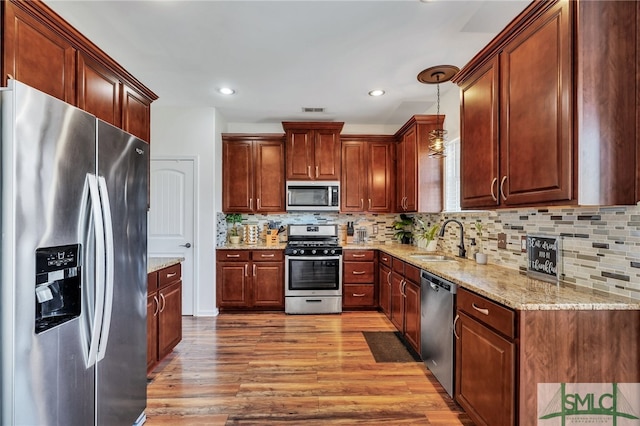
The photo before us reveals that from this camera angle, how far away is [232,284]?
416 centimetres

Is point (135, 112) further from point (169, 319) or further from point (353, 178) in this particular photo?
point (353, 178)

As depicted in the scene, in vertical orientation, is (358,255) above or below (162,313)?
above

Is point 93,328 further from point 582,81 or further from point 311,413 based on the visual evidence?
point 582,81

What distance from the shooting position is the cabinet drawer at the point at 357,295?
4230 mm

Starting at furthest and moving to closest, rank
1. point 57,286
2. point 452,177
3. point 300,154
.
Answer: point 300,154 < point 452,177 < point 57,286

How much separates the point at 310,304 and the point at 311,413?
205cm

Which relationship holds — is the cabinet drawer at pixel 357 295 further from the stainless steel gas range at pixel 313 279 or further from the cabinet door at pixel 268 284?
the cabinet door at pixel 268 284

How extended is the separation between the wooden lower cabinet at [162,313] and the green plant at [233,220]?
64.4 inches

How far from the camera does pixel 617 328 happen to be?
145 centimetres

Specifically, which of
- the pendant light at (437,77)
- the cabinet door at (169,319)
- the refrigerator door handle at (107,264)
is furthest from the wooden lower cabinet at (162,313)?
the pendant light at (437,77)

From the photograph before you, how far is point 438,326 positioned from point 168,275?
230cm

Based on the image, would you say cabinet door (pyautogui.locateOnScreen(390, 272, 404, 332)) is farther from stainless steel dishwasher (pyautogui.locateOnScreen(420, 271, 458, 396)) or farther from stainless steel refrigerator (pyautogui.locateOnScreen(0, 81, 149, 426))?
stainless steel refrigerator (pyautogui.locateOnScreen(0, 81, 149, 426))

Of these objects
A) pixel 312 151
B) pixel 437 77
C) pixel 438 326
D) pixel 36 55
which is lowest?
pixel 438 326

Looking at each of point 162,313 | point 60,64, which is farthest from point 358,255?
point 60,64
